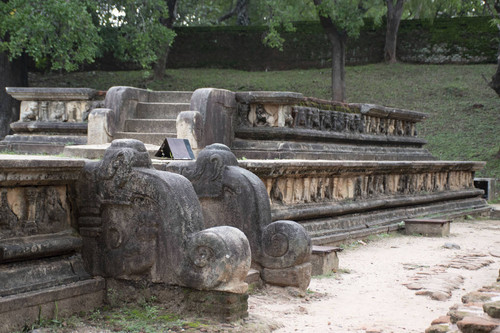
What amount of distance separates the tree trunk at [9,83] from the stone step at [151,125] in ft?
26.7

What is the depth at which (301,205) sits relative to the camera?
7723 millimetres

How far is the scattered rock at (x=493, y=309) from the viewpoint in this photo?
3.79 meters

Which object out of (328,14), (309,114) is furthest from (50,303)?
(328,14)

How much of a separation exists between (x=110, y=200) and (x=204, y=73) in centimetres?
2184

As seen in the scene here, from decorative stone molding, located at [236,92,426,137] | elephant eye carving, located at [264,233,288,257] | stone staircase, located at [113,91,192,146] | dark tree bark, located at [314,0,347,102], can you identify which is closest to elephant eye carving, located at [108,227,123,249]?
elephant eye carving, located at [264,233,288,257]

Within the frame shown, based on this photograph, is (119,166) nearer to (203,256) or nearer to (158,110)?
(203,256)

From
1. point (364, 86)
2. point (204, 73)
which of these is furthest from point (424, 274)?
point (204, 73)

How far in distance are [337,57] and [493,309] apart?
19.4m

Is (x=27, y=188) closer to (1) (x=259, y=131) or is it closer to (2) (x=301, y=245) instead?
(2) (x=301, y=245)

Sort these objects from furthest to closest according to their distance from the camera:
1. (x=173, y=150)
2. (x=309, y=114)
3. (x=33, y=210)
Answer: (x=309, y=114) < (x=173, y=150) < (x=33, y=210)

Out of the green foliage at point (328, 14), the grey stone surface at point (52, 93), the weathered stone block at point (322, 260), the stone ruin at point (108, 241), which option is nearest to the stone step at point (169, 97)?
the grey stone surface at point (52, 93)

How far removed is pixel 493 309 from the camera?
3814 mm

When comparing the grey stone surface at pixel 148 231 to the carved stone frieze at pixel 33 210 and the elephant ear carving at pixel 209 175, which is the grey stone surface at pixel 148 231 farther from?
the elephant ear carving at pixel 209 175

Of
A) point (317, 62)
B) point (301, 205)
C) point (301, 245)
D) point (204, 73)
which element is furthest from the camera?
point (317, 62)
